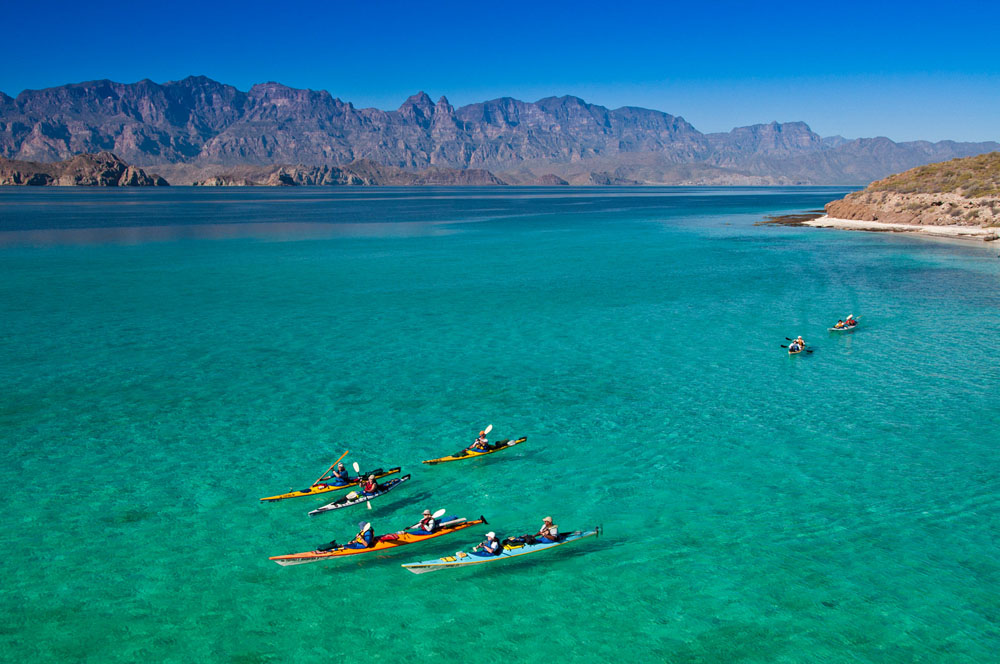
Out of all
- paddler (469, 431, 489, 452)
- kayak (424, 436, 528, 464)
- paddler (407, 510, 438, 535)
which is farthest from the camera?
paddler (469, 431, 489, 452)

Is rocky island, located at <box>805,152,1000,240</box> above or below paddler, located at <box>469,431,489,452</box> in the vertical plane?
above

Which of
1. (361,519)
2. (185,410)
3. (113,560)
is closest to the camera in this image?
(113,560)

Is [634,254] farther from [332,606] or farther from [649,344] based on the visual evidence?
[332,606]

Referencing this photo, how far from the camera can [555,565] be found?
86.6ft

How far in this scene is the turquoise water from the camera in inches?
908

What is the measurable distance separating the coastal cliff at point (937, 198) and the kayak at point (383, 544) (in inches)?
5992

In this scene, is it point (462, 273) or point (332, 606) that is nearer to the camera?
point (332, 606)

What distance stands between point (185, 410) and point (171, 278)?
54570 mm

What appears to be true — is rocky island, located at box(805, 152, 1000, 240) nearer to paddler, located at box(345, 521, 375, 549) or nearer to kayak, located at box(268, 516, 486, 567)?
kayak, located at box(268, 516, 486, 567)

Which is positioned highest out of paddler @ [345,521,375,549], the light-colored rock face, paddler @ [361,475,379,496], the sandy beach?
the light-colored rock face

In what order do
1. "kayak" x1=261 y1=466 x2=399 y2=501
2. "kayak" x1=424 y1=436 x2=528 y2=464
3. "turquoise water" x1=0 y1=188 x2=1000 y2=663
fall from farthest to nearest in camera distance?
"kayak" x1=424 y1=436 x2=528 y2=464
"kayak" x1=261 y1=466 x2=399 y2=501
"turquoise water" x1=0 y1=188 x2=1000 y2=663

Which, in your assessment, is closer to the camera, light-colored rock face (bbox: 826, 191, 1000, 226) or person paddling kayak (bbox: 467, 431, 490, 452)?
person paddling kayak (bbox: 467, 431, 490, 452)

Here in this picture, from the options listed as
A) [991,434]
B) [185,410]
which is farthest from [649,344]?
[185,410]

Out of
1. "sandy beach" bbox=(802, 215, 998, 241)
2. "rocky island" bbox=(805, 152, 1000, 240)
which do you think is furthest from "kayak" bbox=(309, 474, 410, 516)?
"rocky island" bbox=(805, 152, 1000, 240)
